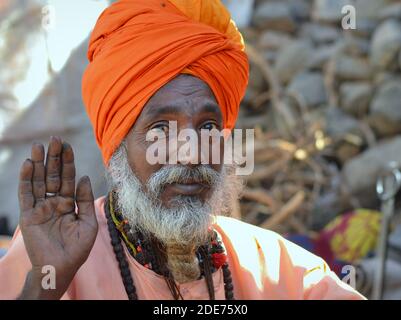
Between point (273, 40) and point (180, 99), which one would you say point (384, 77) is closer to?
point (273, 40)

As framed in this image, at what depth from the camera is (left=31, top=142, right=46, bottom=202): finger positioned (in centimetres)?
229

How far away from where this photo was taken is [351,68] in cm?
843

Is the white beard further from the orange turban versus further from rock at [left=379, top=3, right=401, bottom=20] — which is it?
rock at [left=379, top=3, right=401, bottom=20]

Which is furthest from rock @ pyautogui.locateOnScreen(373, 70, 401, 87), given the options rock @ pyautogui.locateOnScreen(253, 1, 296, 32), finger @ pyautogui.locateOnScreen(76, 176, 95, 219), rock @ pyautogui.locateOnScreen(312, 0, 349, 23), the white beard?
finger @ pyautogui.locateOnScreen(76, 176, 95, 219)

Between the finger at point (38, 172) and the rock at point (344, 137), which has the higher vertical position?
the finger at point (38, 172)

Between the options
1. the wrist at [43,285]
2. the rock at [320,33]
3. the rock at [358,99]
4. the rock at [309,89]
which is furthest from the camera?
the rock at [320,33]

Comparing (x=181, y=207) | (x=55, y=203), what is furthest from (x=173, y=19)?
(x=55, y=203)

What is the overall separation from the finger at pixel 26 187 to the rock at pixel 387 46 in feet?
21.2

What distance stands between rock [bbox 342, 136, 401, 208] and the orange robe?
416 centimetres

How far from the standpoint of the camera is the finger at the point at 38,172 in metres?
2.29

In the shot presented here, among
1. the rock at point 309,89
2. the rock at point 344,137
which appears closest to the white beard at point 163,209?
the rock at point 344,137

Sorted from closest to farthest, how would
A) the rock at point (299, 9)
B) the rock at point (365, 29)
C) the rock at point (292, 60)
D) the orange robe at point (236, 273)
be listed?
the orange robe at point (236, 273) < the rock at point (365, 29) < the rock at point (292, 60) < the rock at point (299, 9)

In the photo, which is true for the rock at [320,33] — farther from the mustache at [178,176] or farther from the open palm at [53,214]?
the open palm at [53,214]
